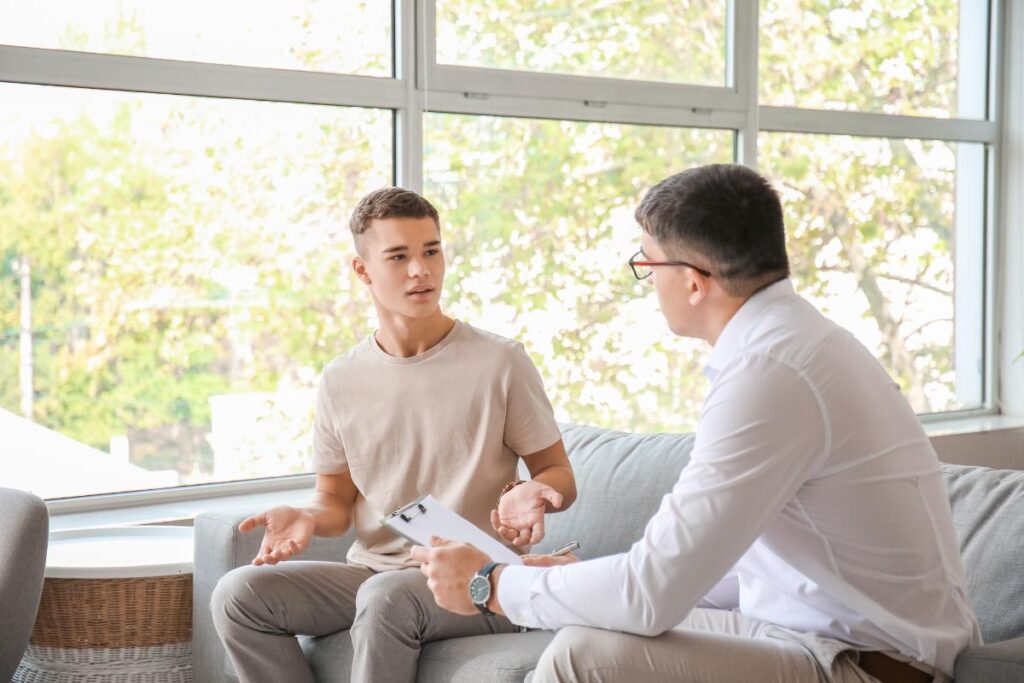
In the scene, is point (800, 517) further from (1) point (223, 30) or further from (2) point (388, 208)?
(1) point (223, 30)

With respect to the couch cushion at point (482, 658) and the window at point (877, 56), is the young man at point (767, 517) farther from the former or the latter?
the window at point (877, 56)


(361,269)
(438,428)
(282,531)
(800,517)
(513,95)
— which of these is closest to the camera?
(800,517)

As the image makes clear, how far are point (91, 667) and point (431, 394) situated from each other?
1.05 m

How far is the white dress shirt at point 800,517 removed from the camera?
171cm

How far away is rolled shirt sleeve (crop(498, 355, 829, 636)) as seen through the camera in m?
1.70

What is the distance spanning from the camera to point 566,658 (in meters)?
1.75

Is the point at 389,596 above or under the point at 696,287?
under

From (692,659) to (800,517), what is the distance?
0.25 metres

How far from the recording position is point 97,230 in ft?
11.6

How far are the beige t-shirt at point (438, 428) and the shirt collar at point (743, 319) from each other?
2.71ft

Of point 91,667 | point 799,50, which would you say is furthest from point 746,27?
point 91,667

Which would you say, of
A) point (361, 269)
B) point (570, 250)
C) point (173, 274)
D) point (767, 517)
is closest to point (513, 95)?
point (570, 250)

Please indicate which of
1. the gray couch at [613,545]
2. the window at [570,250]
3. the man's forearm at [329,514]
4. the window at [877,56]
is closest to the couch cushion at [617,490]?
the gray couch at [613,545]

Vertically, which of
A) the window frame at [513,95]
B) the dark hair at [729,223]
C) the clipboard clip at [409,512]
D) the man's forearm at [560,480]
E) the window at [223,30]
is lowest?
the man's forearm at [560,480]
